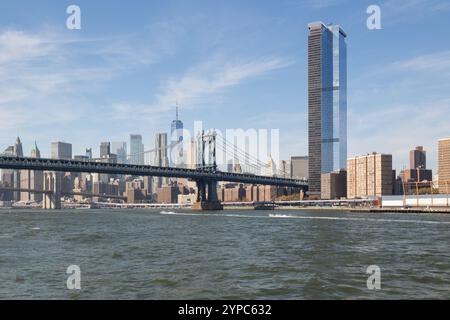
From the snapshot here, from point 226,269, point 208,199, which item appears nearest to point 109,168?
point 208,199

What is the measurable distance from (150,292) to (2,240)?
27757mm

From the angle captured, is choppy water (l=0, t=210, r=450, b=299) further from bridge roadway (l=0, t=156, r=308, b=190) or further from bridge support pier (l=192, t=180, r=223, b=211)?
bridge support pier (l=192, t=180, r=223, b=211)

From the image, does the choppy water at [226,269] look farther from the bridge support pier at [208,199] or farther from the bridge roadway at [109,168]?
the bridge support pier at [208,199]

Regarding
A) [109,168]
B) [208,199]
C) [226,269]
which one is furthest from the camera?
[208,199]

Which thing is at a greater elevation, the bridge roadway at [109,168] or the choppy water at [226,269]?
the bridge roadway at [109,168]

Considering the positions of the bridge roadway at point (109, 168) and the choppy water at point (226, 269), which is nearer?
the choppy water at point (226, 269)

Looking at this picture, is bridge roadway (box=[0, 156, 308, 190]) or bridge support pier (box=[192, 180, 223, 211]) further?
bridge support pier (box=[192, 180, 223, 211])

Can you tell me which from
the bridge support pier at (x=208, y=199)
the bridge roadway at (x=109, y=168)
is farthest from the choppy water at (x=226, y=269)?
the bridge support pier at (x=208, y=199)

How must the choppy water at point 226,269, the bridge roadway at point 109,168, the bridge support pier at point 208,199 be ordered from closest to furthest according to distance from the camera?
the choppy water at point 226,269 → the bridge roadway at point 109,168 → the bridge support pier at point 208,199

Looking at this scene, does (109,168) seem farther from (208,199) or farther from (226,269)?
(226,269)

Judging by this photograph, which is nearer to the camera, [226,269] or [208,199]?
[226,269]

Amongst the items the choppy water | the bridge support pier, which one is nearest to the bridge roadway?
the bridge support pier
